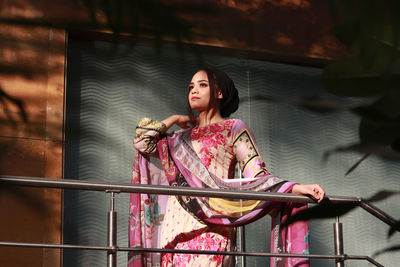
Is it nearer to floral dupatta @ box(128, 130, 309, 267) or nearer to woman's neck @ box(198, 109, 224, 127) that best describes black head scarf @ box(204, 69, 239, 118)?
woman's neck @ box(198, 109, 224, 127)

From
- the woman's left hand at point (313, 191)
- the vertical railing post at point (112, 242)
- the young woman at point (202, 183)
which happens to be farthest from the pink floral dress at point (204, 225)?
the vertical railing post at point (112, 242)

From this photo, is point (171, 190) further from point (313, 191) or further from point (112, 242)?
point (313, 191)

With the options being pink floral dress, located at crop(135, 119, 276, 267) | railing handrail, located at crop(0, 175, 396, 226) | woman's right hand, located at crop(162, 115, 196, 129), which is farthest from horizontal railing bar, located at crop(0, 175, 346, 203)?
woman's right hand, located at crop(162, 115, 196, 129)

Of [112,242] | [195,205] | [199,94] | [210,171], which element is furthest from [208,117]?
[112,242]

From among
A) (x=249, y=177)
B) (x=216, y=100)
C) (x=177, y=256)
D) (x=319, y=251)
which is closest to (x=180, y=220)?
(x=177, y=256)

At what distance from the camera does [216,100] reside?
2.91m

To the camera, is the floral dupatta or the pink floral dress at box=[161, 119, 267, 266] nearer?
the floral dupatta

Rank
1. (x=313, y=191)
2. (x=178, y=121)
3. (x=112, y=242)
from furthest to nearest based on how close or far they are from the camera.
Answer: (x=178, y=121) < (x=313, y=191) < (x=112, y=242)

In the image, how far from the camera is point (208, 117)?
9.52 feet

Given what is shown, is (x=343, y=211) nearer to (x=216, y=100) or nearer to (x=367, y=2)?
(x=367, y=2)

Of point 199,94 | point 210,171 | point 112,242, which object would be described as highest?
point 199,94

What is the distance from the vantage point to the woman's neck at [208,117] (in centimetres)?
289

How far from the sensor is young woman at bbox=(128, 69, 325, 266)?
2600 mm

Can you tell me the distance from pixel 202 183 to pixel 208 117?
12.9 inches
